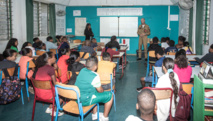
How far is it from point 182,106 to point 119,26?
331 inches

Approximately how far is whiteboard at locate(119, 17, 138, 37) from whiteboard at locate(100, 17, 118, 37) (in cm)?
→ 27

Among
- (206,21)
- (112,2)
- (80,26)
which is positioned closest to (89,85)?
(206,21)

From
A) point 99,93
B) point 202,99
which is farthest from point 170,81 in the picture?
point 99,93

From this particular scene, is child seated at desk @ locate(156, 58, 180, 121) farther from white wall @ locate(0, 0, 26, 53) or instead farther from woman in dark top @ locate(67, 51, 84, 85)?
white wall @ locate(0, 0, 26, 53)

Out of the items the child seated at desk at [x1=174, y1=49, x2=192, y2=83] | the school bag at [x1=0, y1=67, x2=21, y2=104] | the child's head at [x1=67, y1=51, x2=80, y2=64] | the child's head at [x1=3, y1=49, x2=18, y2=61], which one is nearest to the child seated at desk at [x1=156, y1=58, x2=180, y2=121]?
the child seated at desk at [x1=174, y1=49, x2=192, y2=83]

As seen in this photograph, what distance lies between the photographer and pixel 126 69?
7.30 meters

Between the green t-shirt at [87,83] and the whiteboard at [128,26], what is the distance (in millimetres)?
8394

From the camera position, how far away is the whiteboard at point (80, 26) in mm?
11133

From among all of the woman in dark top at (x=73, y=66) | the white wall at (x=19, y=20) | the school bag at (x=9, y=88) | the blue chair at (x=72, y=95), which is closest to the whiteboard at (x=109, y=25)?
the white wall at (x=19, y=20)

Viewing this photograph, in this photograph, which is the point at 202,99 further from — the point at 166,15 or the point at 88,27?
the point at 166,15

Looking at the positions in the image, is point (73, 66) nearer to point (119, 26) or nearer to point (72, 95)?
point (72, 95)

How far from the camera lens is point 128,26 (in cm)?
1080

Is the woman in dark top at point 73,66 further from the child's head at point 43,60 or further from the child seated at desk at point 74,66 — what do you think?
the child's head at point 43,60

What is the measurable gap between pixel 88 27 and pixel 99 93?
6.78 metres
